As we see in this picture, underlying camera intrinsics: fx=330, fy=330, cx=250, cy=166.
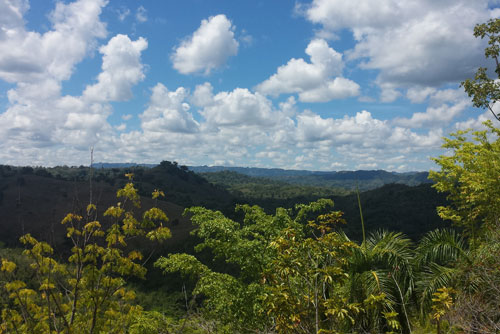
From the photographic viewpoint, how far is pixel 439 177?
1242 centimetres

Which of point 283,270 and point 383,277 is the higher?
point 283,270

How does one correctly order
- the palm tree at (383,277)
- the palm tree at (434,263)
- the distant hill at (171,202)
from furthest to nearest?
1. the distant hill at (171,202)
2. the palm tree at (434,263)
3. the palm tree at (383,277)

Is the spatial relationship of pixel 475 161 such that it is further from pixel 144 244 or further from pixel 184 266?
pixel 144 244

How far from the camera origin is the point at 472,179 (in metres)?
10.2

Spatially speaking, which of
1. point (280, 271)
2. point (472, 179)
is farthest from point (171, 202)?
point (280, 271)

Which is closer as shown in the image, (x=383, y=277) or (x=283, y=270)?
(x=283, y=270)

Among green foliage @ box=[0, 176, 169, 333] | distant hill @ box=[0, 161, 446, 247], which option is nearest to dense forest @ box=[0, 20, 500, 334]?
green foliage @ box=[0, 176, 169, 333]

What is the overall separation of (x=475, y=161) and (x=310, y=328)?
32.2 ft

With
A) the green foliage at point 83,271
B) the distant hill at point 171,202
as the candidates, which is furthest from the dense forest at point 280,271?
the distant hill at point 171,202

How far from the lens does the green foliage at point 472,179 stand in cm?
1012

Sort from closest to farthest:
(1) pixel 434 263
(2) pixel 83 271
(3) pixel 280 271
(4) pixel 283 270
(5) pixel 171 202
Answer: (4) pixel 283 270 → (3) pixel 280 271 → (2) pixel 83 271 → (1) pixel 434 263 → (5) pixel 171 202

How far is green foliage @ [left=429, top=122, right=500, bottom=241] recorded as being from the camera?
10117 millimetres

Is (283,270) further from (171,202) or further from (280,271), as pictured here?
(171,202)

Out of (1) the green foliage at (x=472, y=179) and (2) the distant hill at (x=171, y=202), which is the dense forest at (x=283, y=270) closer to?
(1) the green foliage at (x=472, y=179)
